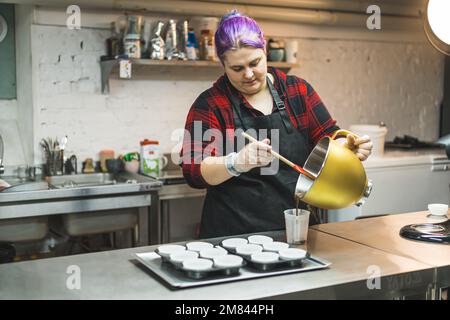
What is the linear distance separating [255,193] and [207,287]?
2.86 feet

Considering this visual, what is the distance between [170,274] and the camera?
1614mm

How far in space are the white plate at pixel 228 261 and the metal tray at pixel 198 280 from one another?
0.10ft

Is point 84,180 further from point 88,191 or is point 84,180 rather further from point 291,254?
point 291,254

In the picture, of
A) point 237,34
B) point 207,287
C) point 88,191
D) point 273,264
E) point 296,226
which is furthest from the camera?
point 88,191

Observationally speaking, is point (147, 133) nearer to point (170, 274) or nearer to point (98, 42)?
point (98, 42)

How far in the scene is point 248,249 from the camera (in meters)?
1.78

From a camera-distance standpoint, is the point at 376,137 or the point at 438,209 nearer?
the point at 438,209

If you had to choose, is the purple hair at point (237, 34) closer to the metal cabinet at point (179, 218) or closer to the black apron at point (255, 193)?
the black apron at point (255, 193)

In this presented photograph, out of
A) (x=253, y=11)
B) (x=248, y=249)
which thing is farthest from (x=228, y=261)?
(x=253, y=11)

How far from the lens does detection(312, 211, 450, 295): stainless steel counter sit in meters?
1.78

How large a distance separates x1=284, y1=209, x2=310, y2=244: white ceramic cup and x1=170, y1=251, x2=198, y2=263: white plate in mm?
410

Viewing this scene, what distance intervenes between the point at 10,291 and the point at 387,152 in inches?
151

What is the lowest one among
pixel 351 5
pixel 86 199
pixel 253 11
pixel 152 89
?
pixel 86 199

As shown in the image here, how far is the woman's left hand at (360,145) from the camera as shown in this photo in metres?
2.12
